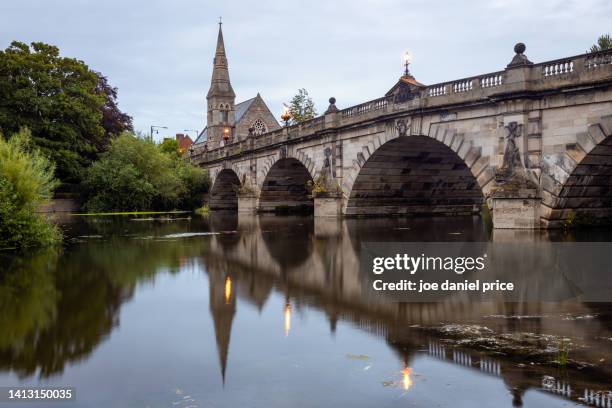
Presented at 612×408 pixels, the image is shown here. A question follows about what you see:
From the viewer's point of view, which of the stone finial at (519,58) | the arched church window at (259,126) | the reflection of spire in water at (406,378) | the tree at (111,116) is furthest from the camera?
the arched church window at (259,126)

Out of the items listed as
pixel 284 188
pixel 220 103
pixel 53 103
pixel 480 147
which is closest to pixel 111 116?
pixel 53 103

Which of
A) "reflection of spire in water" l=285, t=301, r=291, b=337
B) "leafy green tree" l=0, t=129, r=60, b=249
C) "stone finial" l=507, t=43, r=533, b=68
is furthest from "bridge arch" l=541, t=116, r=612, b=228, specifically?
"leafy green tree" l=0, t=129, r=60, b=249

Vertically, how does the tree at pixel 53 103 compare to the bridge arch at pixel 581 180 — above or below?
above

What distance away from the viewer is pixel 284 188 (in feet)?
145

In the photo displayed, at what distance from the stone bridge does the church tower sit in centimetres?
4578

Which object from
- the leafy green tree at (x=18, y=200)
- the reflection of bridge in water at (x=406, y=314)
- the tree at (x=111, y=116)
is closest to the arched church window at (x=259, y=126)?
the tree at (x=111, y=116)

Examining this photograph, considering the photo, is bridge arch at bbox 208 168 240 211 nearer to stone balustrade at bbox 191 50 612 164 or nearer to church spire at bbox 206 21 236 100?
stone balustrade at bbox 191 50 612 164

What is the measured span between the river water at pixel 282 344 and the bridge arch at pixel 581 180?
10.8 m

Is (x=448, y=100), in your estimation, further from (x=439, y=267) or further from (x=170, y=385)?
(x=170, y=385)

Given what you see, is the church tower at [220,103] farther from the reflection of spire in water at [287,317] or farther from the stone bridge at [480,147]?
the reflection of spire in water at [287,317]

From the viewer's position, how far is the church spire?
83.9m

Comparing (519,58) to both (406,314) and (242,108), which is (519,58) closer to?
(406,314)

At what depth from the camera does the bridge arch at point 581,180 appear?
17969 millimetres

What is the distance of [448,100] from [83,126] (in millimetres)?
30408
